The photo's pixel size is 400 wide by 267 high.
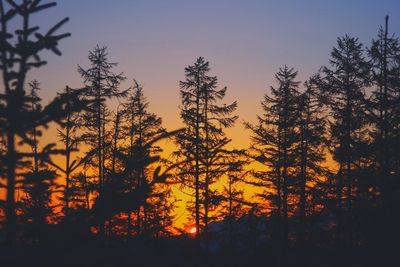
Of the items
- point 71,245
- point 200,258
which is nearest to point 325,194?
point 200,258

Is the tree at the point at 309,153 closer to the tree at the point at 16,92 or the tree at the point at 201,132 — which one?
the tree at the point at 201,132

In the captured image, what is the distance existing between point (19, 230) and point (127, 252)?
5.79 feet

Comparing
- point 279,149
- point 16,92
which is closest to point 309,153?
point 279,149

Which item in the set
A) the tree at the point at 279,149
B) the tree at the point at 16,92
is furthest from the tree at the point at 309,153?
the tree at the point at 16,92

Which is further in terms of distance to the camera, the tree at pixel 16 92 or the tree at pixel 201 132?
the tree at pixel 201 132

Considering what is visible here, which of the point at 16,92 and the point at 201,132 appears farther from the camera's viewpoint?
the point at 201,132

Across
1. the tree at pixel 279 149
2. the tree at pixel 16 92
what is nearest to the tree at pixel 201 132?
the tree at pixel 279 149

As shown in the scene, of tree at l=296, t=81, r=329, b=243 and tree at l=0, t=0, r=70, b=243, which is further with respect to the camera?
tree at l=296, t=81, r=329, b=243

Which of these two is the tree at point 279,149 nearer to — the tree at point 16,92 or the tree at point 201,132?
the tree at point 201,132

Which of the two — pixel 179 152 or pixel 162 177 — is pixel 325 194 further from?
pixel 162 177

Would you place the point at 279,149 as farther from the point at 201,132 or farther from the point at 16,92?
the point at 16,92

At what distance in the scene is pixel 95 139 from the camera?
28.0 metres

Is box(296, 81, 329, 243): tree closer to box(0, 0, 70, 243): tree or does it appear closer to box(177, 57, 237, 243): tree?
box(177, 57, 237, 243): tree

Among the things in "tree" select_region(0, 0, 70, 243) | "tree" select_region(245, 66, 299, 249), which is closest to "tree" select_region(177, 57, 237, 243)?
"tree" select_region(245, 66, 299, 249)
